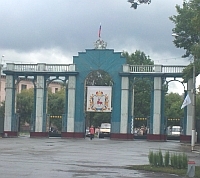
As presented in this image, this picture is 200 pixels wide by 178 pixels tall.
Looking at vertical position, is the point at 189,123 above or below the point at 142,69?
below

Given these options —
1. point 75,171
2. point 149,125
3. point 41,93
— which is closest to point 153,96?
point 149,125

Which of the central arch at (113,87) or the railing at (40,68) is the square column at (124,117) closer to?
the central arch at (113,87)

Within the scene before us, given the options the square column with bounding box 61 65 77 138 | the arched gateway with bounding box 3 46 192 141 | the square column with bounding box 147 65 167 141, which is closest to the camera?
the square column with bounding box 147 65 167 141

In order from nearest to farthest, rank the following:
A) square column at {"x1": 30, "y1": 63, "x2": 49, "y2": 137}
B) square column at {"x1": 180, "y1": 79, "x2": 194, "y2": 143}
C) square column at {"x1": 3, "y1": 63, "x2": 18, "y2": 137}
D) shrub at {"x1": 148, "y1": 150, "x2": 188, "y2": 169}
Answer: shrub at {"x1": 148, "y1": 150, "x2": 188, "y2": 169} → square column at {"x1": 180, "y1": 79, "x2": 194, "y2": 143} → square column at {"x1": 30, "y1": 63, "x2": 49, "y2": 137} → square column at {"x1": 3, "y1": 63, "x2": 18, "y2": 137}

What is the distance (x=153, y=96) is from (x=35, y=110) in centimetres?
1403

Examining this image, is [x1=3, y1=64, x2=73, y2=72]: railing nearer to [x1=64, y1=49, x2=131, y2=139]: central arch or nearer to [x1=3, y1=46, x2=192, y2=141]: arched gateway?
[x1=3, y1=46, x2=192, y2=141]: arched gateway

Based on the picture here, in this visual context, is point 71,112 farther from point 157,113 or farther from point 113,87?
point 157,113

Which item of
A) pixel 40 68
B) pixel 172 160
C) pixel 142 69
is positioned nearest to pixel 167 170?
pixel 172 160

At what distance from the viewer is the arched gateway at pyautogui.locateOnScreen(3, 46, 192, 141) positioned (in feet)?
203

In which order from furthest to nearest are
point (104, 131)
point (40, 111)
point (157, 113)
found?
point (104, 131)
point (40, 111)
point (157, 113)

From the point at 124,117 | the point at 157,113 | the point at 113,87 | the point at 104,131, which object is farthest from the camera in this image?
the point at 104,131

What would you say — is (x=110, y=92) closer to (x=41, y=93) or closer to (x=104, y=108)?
(x=104, y=108)

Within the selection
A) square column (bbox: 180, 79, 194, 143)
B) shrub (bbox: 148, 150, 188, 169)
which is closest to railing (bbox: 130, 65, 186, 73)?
square column (bbox: 180, 79, 194, 143)

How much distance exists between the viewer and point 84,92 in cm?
6362
